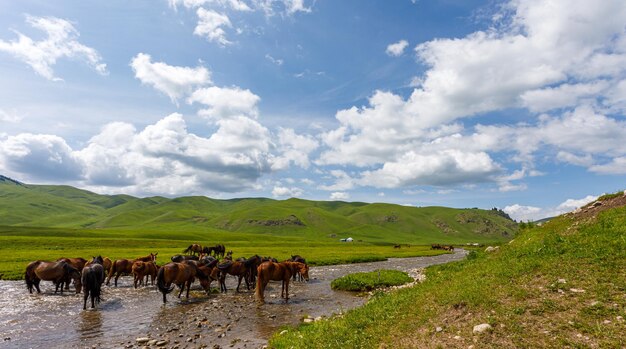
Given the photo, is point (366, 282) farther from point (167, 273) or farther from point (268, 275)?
point (167, 273)

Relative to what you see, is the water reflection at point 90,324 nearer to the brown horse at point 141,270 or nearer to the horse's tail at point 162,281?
the horse's tail at point 162,281

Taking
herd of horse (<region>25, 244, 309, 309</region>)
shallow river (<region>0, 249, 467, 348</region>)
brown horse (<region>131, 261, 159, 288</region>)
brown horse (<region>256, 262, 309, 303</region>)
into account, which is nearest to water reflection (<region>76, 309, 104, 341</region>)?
shallow river (<region>0, 249, 467, 348</region>)

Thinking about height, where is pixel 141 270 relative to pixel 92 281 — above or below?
below

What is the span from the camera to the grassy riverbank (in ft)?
27.2

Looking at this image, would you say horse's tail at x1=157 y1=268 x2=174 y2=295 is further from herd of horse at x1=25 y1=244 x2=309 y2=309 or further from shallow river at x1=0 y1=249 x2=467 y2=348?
shallow river at x1=0 y1=249 x2=467 y2=348

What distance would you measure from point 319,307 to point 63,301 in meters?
16.4

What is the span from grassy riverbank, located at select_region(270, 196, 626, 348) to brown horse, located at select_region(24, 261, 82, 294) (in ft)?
66.8

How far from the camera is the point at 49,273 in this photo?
23.9m

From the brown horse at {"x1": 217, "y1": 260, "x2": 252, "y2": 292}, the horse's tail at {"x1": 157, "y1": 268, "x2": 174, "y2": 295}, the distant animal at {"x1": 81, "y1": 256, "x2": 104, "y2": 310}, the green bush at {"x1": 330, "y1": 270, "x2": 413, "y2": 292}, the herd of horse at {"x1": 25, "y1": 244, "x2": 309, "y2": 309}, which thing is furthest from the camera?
the green bush at {"x1": 330, "y1": 270, "x2": 413, "y2": 292}

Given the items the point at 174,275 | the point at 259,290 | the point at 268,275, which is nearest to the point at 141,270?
the point at 174,275

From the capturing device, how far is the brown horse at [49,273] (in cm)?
2375

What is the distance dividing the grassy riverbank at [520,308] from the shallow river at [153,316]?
3867mm

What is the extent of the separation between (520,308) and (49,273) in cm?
2885

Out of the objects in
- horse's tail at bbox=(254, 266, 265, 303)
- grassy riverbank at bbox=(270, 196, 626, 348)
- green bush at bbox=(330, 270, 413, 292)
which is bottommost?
green bush at bbox=(330, 270, 413, 292)
